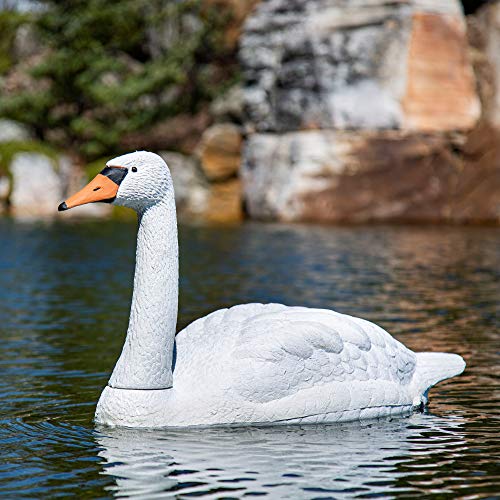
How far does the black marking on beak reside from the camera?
573cm

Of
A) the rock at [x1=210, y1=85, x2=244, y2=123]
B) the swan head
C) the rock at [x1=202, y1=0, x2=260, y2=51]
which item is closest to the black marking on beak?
the swan head

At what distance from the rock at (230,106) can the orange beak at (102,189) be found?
24138 mm

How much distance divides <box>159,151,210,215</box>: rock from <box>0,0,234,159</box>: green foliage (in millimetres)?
2871

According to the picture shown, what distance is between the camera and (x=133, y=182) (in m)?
5.80

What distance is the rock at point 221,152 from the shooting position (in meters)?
29.2

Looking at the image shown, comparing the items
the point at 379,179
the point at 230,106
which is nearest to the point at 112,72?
the point at 230,106

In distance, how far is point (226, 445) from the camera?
5598 millimetres

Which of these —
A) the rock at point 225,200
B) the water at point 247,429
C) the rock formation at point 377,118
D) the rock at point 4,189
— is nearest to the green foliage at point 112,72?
the rock at point 4,189

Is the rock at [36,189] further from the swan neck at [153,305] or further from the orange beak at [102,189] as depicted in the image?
the orange beak at [102,189]

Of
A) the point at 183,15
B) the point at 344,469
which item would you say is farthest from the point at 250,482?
the point at 183,15

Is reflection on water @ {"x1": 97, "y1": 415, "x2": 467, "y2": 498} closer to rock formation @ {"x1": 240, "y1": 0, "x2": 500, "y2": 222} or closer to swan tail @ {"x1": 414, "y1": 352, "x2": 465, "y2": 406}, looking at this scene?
swan tail @ {"x1": 414, "y1": 352, "x2": 465, "y2": 406}

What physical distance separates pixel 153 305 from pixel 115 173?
78 cm

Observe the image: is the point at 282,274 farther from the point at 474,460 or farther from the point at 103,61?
the point at 103,61

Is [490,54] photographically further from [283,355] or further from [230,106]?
[283,355]
